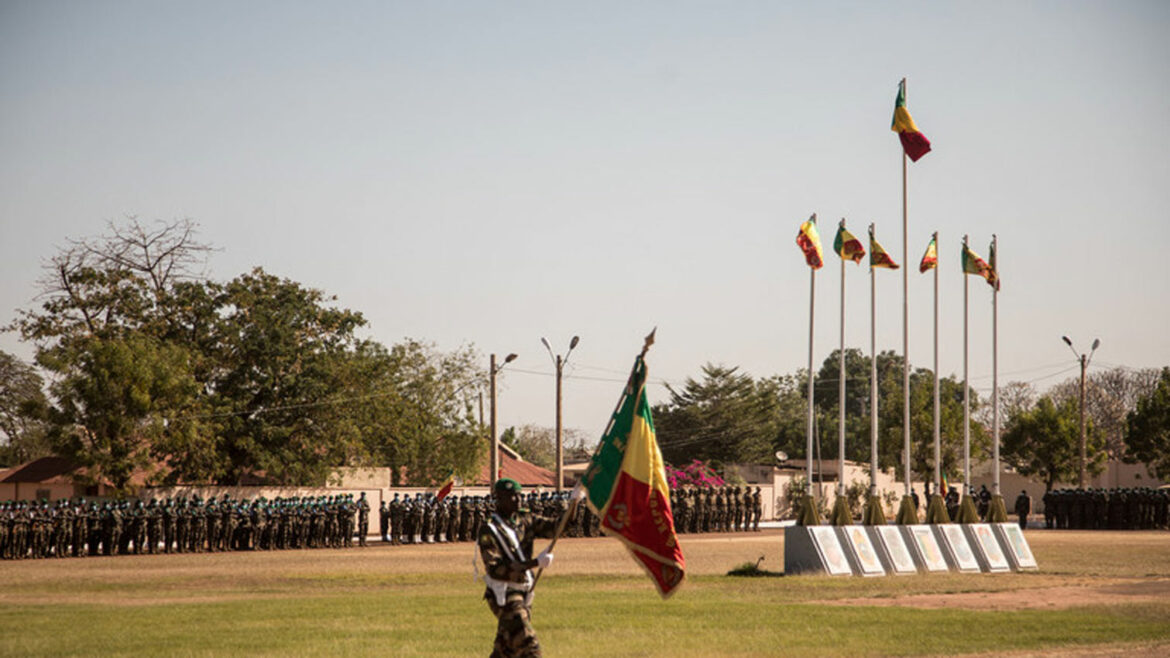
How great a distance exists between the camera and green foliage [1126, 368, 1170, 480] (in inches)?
2498

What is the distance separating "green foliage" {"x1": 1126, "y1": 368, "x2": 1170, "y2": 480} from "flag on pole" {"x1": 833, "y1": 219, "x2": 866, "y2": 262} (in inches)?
1698

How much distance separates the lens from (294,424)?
45.8 meters

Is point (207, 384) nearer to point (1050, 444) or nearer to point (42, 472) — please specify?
point (42, 472)

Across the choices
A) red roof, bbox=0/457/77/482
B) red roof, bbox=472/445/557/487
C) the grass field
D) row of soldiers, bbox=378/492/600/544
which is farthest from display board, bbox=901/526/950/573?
red roof, bbox=472/445/557/487

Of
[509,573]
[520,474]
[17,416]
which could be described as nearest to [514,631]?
[509,573]

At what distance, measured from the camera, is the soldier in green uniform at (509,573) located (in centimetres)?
922

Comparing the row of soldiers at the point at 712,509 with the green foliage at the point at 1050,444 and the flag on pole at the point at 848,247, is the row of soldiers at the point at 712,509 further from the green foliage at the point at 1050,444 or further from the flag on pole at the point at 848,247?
the green foliage at the point at 1050,444

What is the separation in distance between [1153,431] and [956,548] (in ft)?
145

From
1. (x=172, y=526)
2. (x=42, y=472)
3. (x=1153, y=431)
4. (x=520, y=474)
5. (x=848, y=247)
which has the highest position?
(x=848, y=247)

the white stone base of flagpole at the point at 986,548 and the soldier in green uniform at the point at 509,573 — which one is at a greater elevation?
the soldier in green uniform at the point at 509,573

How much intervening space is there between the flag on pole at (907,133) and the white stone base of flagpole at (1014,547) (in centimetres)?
762

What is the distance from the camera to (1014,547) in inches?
1017

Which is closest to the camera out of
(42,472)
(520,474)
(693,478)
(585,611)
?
(585,611)

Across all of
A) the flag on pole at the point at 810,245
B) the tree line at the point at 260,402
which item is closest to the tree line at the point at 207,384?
the tree line at the point at 260,402
